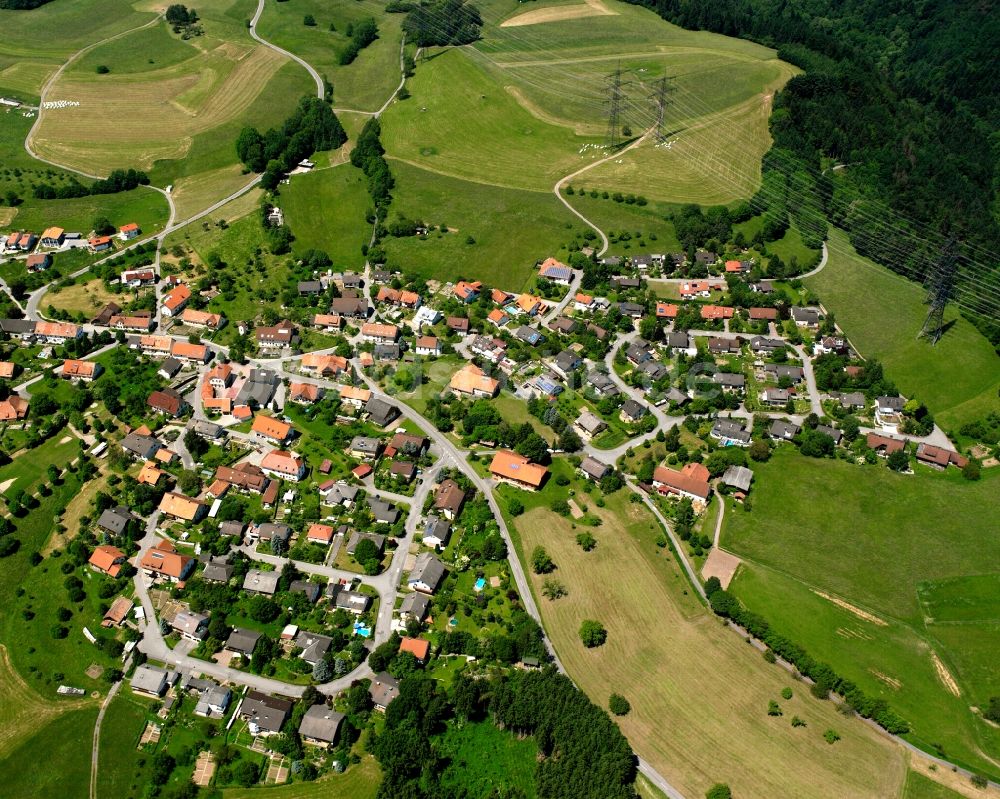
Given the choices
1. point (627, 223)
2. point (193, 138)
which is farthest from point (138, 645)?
point (193, 138)

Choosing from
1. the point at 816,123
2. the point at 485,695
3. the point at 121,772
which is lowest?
the point at 121,772

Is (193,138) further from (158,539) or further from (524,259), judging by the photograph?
(158,539)

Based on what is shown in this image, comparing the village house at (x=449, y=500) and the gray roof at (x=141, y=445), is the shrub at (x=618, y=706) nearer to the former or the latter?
the village house at (x=449, y=500)

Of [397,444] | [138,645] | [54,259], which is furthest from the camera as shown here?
[54,259]

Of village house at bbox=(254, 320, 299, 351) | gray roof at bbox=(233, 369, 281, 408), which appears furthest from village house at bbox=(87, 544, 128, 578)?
village house at bbox=(254, 320, 299, 351)

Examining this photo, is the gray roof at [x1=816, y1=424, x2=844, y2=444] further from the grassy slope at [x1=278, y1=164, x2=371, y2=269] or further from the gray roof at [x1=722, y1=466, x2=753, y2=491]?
the grassy slope at [x1=278, y1=164, x2=371, y2=269]

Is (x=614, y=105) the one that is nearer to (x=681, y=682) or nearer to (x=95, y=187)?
(x=95, y=187)

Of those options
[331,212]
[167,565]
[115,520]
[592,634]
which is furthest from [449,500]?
[331,212]
